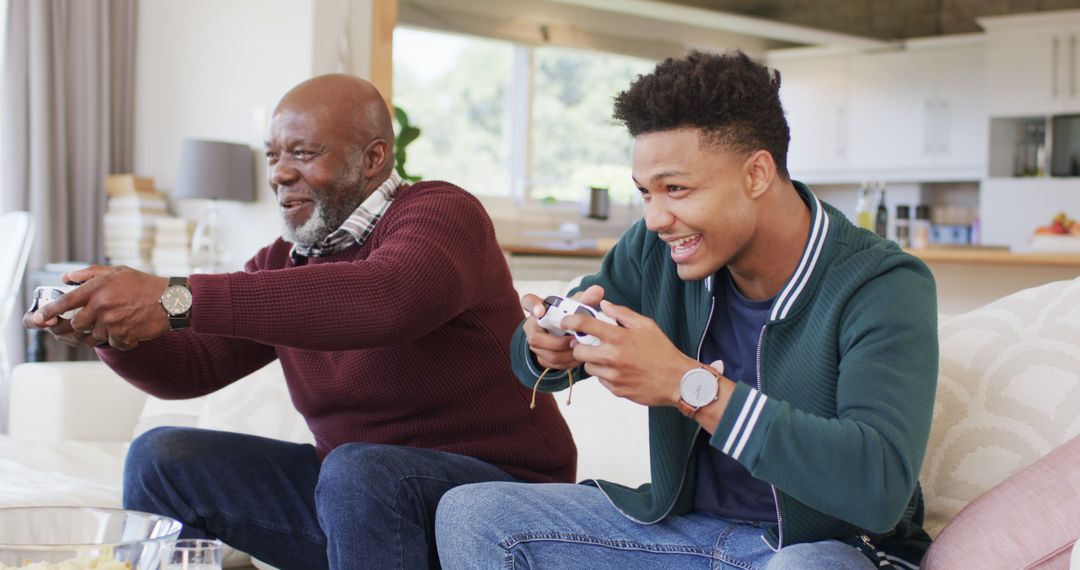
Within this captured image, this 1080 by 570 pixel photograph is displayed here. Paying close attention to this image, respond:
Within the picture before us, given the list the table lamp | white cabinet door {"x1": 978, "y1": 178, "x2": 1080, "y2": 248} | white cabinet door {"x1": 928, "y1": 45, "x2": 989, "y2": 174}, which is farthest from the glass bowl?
white cabinet door {"x1": 928, "y1": 45, "x2": 989, "y2": 174}

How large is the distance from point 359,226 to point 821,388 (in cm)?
88

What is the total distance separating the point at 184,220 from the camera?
4.89m

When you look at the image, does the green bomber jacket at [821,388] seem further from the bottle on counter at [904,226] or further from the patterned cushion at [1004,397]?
the bottle on counter at [904,226]

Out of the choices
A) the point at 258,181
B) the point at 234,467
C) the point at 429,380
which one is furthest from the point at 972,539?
the point at 258,181

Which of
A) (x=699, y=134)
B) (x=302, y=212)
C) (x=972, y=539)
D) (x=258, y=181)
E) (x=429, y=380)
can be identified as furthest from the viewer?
(x=258, y=181)

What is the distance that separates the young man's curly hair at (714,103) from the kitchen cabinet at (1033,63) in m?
6.29

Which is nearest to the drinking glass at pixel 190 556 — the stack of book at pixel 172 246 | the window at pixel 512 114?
the stack of book at pixel 172 246

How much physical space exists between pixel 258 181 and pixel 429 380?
10.5ft

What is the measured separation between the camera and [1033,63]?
23.3 feet

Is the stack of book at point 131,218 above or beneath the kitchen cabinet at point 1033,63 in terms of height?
beneath

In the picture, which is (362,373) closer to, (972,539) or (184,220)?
(972,539)

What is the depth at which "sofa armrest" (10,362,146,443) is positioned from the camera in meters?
2.86

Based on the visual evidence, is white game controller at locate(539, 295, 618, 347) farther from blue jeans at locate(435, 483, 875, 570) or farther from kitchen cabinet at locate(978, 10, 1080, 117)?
kitchen cabinet at locate(978, 10, 1080, 117)

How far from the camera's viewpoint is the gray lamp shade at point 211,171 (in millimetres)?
4547
